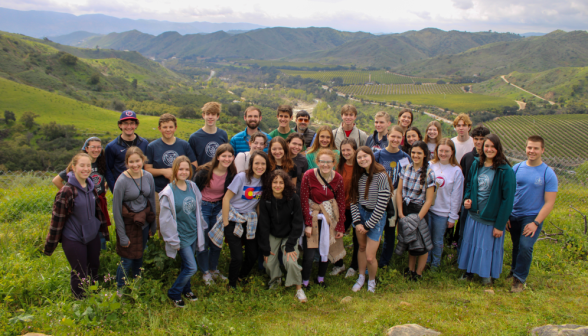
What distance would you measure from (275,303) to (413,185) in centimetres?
257

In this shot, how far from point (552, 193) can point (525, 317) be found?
69.1 inches

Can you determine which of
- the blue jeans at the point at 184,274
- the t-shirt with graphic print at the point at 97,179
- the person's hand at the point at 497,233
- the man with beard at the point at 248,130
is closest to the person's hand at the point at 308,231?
the blue jeans at the point at 184,274

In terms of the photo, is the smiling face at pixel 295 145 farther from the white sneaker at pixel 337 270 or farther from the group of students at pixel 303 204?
the white sneaker at pixel 337 270

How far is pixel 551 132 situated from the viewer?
59.9 meters

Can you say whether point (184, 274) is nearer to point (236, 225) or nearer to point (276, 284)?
point (236, 225)

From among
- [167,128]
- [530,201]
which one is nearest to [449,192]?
[530,201]

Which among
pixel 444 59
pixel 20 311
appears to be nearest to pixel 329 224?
pixel 20 311

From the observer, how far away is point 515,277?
4.55 meters

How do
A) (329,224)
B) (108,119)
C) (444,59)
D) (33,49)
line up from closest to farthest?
(329,224) → (108,119) → (33,49) → (444,59)

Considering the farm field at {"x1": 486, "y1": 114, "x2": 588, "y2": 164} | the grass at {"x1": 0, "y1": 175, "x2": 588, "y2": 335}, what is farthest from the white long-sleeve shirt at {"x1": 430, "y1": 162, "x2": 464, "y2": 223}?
the farm field at {"x1": 486, "y1": 114, "x2": 588, "y2": 164}

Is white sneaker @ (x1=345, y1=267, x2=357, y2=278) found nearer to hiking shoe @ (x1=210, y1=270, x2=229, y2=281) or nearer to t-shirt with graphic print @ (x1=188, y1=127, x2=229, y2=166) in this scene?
hiking shoe @ (x1=210, y1=270, x2=229, y2=281)

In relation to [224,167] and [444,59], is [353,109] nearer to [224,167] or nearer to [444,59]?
[224,167]

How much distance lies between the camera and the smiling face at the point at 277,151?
441 cm

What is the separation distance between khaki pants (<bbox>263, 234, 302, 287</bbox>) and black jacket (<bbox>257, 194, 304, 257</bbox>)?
9 centimetres
